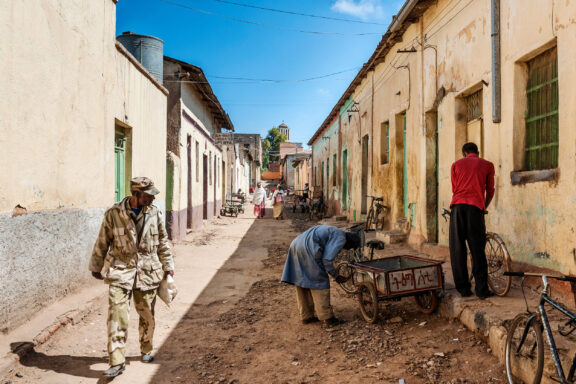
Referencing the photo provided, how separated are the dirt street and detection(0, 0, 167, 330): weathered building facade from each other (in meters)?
0.76

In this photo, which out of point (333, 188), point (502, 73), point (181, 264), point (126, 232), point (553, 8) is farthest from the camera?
point (333, 188)

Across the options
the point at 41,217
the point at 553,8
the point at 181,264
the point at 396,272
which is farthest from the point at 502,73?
the point at 181,264

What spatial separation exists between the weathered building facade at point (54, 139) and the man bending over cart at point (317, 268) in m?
2.82

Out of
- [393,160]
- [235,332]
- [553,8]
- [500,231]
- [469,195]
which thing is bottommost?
[235,332]

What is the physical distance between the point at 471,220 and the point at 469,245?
0.26 meters

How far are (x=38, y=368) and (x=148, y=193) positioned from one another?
183 cm

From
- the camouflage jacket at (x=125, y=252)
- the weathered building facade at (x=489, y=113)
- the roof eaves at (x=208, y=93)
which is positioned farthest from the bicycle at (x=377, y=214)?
the camouflage jacket at (x=125, y=252)

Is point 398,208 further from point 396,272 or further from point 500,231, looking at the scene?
point 396,272

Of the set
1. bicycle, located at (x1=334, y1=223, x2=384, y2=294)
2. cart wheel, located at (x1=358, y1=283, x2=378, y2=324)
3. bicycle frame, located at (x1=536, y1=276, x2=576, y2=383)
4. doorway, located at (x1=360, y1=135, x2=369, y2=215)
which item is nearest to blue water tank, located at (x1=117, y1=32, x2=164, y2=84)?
doorway, located at (x1=360, y1=135, x2=369, y2=215)

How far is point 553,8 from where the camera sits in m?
4.35

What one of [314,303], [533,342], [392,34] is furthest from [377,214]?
[533,342]

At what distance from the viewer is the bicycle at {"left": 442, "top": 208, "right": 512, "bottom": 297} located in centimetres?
450

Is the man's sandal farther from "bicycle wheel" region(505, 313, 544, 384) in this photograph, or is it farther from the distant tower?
the distant tower

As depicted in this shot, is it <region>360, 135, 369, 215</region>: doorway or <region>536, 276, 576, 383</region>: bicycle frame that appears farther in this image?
<region>360, 135, 369, 215</region>: doorway
